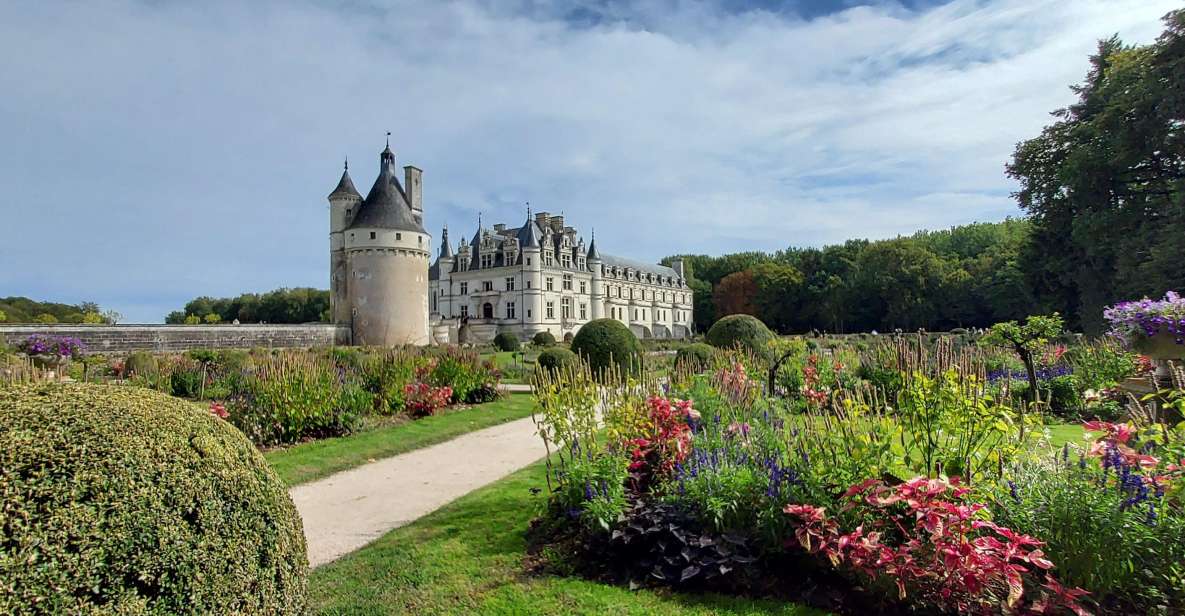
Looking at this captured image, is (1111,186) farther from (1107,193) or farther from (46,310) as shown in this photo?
(46,310)

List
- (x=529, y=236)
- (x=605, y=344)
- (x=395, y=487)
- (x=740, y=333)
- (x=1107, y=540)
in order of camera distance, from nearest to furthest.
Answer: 1. (x=1107, y=540)
2. (x=395, y=487)
3. (x=605, y=344)
4. (x=740, y=333)
5. (x=529, y=236)

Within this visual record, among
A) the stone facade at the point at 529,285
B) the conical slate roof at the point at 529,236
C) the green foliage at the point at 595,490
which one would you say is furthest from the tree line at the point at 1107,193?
the conical slate roof at the point at 529,236

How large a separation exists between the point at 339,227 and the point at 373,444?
1169 inches

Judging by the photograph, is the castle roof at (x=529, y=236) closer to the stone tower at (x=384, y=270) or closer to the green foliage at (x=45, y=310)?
the stone tower at (x=384, y=270)

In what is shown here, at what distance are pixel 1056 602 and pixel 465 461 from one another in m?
5.92

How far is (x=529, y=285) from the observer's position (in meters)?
48.9

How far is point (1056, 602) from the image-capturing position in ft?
9.44

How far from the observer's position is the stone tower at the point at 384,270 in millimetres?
32125

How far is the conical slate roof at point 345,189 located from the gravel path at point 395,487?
29.8m

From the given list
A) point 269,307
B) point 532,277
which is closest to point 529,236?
point 532,277

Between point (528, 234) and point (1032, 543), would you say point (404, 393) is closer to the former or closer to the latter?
point (1032, 543)

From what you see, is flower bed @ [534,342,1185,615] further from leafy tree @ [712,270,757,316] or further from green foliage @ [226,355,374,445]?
leafy tree @ [712,270,757,316]

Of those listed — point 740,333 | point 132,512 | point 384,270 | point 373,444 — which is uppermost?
point 384,270

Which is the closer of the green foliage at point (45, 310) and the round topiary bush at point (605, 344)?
the round topiary bush at point (605, 344)
